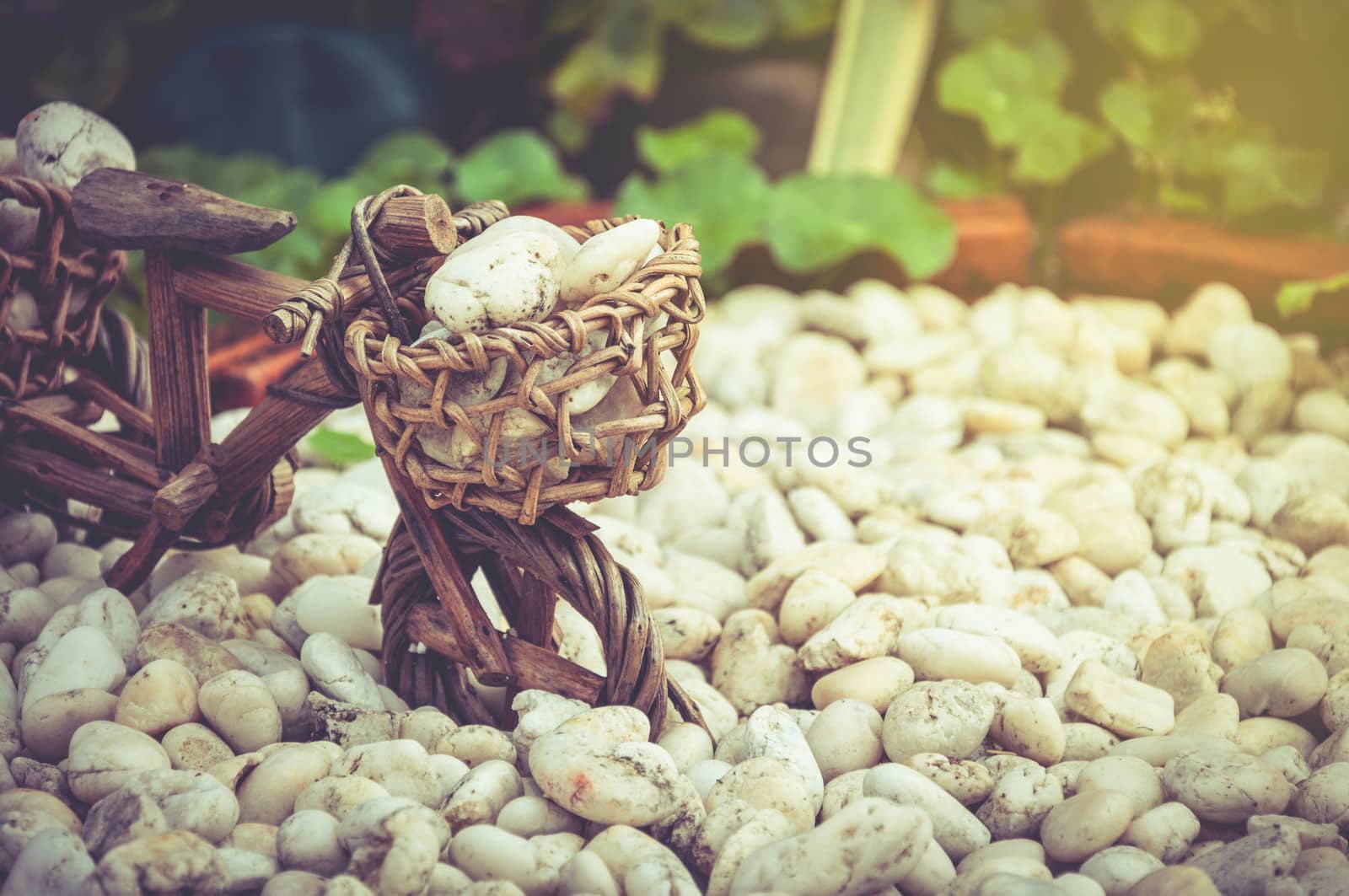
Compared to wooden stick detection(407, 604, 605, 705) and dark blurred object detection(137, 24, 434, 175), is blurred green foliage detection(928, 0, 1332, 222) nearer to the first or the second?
dark blurred object detection(137, 24, 434, 175)

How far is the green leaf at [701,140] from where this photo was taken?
11.3 feet

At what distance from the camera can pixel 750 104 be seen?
3703 millimetres

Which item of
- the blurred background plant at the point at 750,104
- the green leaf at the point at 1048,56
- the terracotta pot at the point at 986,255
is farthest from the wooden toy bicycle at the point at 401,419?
the green leaf at the point at 1048,56

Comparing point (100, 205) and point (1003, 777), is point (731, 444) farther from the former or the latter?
point (100, 205)

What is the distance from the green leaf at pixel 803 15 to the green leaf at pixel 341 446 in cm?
215

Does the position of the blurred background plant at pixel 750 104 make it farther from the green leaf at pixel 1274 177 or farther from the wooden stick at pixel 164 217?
the wooden stick at pixel 164 217

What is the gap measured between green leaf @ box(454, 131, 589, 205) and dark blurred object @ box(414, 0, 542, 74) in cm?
43

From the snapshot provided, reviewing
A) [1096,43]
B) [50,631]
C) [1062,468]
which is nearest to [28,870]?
[50,631]

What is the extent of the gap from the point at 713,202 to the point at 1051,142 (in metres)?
1.04

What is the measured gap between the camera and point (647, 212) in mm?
3166

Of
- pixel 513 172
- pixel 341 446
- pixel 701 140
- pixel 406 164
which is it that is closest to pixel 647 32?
pixel 701 140

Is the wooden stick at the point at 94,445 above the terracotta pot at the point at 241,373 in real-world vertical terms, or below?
above

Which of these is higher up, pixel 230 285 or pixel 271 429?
pixel 230 285

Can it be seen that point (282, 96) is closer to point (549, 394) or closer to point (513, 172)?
point (513, 172)
